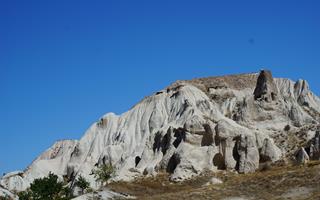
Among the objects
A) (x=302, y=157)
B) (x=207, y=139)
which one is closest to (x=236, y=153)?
(x=207, y=139)

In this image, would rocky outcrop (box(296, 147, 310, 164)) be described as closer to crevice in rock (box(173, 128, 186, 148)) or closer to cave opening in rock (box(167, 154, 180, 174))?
cave opening in rock (box(167, 154, 180, 174))

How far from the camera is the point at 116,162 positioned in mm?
121812

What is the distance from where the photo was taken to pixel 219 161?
322ft

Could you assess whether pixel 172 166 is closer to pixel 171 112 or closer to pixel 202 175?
pixel 202 175

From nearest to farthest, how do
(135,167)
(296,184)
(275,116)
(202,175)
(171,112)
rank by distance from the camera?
(296,184) < (202,175) < (135,167) < (275,116) < (171,112)

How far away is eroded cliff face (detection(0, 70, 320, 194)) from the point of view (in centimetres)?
9719

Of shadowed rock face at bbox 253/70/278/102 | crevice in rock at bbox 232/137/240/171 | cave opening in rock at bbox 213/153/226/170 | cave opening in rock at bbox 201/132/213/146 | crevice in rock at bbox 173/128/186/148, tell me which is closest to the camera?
crevice in rock at bbox 232/137/240/171

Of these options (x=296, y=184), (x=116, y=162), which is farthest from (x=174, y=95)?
(x=296, y=184)

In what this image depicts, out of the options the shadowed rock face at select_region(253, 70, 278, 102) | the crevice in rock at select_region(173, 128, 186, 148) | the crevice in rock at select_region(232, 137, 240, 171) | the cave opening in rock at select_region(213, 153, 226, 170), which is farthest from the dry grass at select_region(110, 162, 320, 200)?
the shadowed rock face at select_region(253, 70, 278, 102)

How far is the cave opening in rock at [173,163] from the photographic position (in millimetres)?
98656

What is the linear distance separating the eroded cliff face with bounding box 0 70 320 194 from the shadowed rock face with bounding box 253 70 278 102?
7.3 inches

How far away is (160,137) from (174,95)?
30141mm

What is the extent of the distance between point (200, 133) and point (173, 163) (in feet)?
22.1

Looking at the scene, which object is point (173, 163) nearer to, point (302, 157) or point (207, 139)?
point (207, 139)
